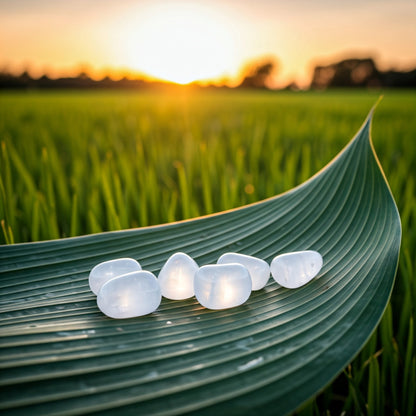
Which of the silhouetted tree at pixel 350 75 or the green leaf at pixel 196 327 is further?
the silhouetted tree at pixel 350 75

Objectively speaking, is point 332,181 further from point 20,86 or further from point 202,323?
point 20,86

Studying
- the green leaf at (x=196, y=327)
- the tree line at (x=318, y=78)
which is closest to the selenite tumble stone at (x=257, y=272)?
the green leaf at (x=196, y=327)

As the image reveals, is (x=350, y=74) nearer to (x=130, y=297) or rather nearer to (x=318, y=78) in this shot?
(x=318, y=78)

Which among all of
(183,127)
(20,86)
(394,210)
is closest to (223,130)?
(183,127)

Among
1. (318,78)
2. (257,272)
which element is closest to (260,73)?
(318,78)

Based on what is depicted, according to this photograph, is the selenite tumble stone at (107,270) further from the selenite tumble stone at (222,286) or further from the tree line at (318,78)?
the tree line at (318,78)

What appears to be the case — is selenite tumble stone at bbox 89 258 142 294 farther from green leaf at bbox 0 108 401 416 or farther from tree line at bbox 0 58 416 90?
tree line at bbox 0 58 416 90
